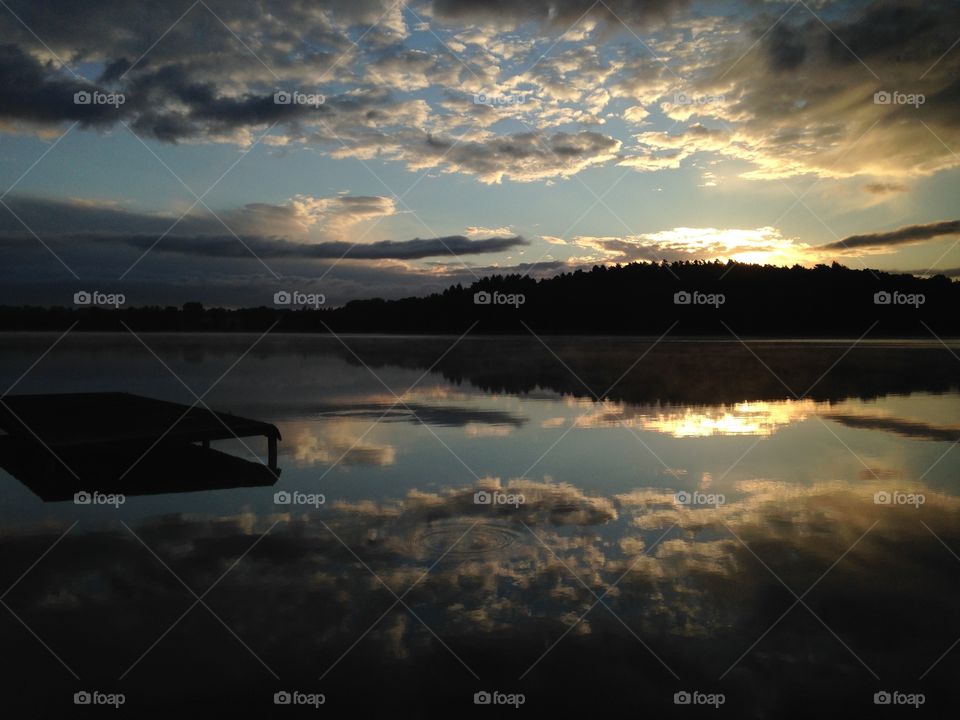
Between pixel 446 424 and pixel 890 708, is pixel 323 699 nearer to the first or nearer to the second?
pixel 890 708

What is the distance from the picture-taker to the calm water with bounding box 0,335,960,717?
6.57m

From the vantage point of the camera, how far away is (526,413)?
2344 centimetres

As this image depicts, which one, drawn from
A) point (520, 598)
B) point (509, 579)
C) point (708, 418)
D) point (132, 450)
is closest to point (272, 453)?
point (132, 450)

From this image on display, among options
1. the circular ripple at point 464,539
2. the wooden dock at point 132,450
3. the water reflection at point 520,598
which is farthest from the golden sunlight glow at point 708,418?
the circular ripple at point 464,539

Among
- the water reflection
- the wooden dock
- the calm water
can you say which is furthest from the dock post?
the water reflection

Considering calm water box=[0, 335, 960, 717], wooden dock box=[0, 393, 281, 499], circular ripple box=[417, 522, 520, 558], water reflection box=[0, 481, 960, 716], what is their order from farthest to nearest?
wooden dock box=[0, 393, 281, 499], circular ripple box=[417, 522, 520, 558], water reflection box=[0, 481, 960, 716], calm water box=[0, 335, 960, 717]

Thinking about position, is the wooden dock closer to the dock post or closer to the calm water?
the dock post

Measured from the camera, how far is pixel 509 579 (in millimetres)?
8727

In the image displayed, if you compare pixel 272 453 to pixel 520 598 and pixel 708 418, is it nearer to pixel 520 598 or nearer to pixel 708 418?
pixel 520 598

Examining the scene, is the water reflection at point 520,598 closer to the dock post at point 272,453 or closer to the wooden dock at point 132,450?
the wooden dock at point 132,450

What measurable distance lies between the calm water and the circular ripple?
66mm

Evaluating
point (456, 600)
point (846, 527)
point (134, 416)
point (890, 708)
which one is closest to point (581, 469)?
point (846, 527)

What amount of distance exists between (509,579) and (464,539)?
164 centimetres

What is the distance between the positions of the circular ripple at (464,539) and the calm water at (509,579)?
0.07 metres
